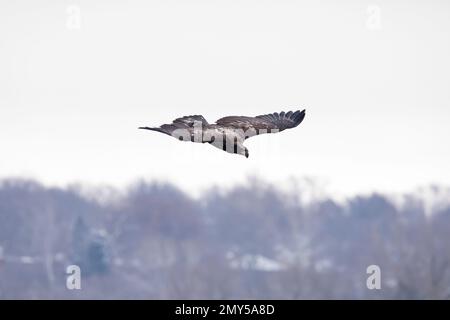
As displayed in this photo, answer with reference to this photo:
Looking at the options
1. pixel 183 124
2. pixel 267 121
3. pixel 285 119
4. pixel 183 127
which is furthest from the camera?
pixel 285 119

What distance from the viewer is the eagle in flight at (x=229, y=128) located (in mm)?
45562

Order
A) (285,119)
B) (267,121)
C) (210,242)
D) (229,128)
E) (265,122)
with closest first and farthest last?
(229,128)
(265,122)
(267,121)
(285,119)
(210,242)

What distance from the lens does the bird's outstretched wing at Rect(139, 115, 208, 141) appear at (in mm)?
45219

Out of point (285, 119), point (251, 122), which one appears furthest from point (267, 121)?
point (251, 122)

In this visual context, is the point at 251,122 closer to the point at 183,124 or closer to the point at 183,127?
the point at 183,124

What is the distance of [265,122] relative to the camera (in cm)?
4847

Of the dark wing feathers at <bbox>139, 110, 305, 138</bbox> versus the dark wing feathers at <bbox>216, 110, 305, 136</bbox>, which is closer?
the dark wing feathers at <bbox>139, 110, 305, 138</bbox>

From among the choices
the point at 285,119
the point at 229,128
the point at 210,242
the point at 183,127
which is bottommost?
the point at 183,127

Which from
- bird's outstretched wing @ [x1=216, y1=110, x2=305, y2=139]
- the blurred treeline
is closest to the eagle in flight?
bird's outstretched wing @ [x1=216, y1=110, x2=305, y2=139]

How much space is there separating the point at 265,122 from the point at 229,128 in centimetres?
170

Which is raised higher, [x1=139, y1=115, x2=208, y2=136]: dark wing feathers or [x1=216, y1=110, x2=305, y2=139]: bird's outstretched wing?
[x1=216, y1=110, x2=305, y2=139]: bird's outstretched wing

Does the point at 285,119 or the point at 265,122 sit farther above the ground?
the point at 285,119

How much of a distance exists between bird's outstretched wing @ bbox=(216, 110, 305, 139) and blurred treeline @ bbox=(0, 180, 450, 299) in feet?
144

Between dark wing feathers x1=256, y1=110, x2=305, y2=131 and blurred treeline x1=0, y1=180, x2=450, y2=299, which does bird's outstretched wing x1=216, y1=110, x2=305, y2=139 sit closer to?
dark wing feathers x1=256, y1=110, x2=305, y2=131
